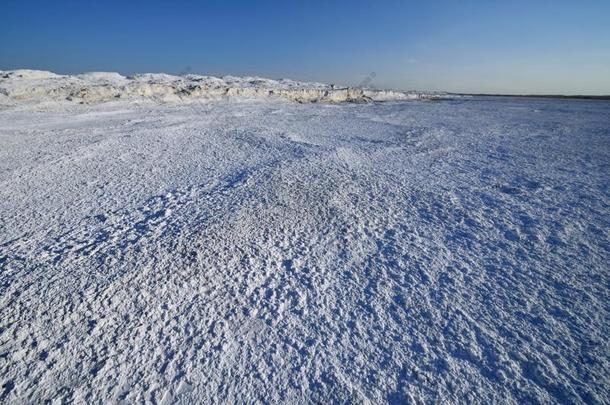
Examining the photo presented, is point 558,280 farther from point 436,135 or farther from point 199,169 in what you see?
point 436,135

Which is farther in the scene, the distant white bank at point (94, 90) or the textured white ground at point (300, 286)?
the distant white bank at point (94, 90)

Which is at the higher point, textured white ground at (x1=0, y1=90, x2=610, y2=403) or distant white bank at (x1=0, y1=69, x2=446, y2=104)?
distant white bank at (x1=0, y1=69, x2=446, y2=104)

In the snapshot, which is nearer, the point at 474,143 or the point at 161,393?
the point at 161,393

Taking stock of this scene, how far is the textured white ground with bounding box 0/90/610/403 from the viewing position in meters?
1.41

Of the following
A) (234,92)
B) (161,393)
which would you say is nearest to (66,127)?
(161,393)

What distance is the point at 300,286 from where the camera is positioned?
6.52 ft

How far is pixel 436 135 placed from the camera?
289 inches

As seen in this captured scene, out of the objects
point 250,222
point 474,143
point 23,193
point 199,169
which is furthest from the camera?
point 474,143

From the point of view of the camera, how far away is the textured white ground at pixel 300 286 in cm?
141

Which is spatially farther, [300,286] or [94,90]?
[94,90]

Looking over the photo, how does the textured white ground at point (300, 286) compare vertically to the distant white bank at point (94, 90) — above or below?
below

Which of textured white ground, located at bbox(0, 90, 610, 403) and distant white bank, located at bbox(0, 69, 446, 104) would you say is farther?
distant white bank, located at bbox(0, 69, 446, 104)

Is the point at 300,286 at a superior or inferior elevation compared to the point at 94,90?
inferior

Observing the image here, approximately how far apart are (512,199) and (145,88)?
64.3 ft
